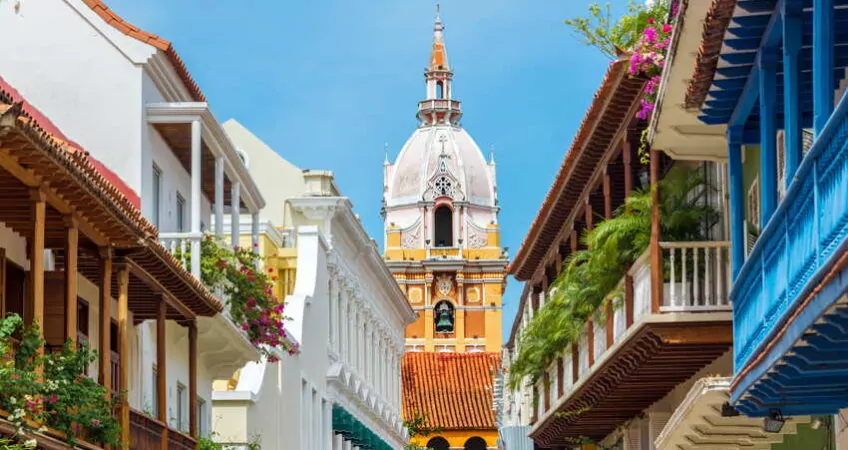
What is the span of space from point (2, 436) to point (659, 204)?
8738 millimetres

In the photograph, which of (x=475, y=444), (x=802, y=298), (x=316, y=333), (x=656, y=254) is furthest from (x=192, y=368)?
(x=475, y=444)

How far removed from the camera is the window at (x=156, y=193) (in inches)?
1177

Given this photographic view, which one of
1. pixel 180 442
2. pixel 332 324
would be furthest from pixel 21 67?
pixel 332 324

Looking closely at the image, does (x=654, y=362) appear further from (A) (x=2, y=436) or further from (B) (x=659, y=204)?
(A) (x=2, y=436)

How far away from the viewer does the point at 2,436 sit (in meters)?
17.2

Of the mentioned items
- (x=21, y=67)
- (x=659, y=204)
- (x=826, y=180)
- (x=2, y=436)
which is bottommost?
(x=2, y=436)

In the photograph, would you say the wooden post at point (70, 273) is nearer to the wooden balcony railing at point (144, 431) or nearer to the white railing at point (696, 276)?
the wooden balcony railing at point (144, 431)

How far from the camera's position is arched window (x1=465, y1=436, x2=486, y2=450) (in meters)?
98.1

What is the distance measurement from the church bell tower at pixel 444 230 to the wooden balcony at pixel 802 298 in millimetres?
87197

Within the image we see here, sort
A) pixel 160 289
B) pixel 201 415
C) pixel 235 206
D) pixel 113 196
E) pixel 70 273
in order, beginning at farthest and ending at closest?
pixel 201 415 → pixel 235 206 → pixel 160 289 → pixel 113 196 → pixel 70 273

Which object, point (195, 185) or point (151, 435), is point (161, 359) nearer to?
point (151, 435)

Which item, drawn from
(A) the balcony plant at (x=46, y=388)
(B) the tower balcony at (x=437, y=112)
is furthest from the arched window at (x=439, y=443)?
(A) the balcony plant at (x=46, y=388)

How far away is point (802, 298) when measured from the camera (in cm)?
1405

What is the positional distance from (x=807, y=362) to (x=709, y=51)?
3093 mm
